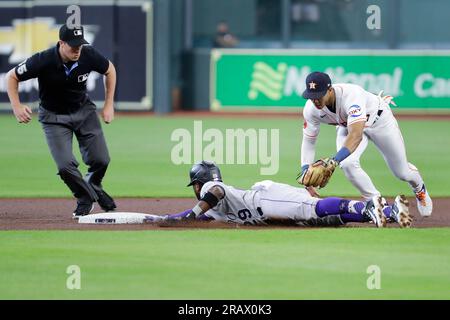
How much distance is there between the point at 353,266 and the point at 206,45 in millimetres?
18908

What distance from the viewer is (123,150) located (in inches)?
753

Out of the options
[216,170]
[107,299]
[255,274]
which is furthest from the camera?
[216,170]

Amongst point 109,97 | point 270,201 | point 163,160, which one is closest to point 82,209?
point 109,97

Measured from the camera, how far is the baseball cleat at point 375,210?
33.2 feet

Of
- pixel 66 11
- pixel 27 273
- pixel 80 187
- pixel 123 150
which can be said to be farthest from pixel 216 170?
pixel 66 11

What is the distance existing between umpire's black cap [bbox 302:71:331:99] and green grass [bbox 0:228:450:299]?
4.35 feet

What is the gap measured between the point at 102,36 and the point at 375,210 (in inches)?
638

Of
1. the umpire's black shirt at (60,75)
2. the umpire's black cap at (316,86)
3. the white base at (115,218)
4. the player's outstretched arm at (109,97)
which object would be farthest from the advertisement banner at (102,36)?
the umpire's black cap at (316,86)

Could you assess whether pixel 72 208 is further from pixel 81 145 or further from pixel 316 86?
pixel 316 86

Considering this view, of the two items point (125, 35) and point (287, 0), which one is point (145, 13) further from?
point (287, 0)

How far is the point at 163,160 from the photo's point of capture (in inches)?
703

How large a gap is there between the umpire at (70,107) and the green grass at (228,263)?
4.26 feet

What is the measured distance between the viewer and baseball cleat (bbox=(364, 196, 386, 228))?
10.1 m

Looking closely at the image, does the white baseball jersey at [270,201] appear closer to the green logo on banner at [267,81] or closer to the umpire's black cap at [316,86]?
the umpire's black cap at [316,86]
